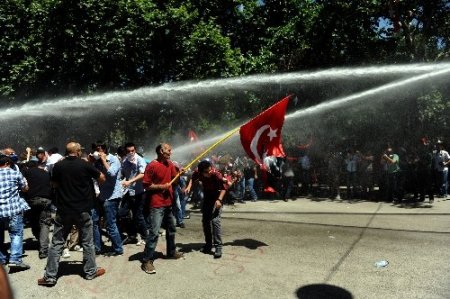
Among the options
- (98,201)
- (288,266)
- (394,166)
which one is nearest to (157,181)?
(98,201)

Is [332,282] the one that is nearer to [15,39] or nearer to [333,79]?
[333,79]

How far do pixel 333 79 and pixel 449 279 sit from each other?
37.4 ft

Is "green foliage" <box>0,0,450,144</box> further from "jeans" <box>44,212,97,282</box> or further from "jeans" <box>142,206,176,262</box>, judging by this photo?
"jeans" <box>44,212,97,282</box>

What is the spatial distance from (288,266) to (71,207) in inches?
130

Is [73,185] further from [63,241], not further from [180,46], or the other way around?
[180,46]

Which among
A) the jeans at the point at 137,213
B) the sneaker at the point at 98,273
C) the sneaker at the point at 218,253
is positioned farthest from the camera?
the jeans at the point at 137,213

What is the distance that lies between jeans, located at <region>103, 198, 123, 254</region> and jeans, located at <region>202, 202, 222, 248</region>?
1.52 meters

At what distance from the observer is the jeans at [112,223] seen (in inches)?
271

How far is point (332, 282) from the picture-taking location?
5473 millimetres

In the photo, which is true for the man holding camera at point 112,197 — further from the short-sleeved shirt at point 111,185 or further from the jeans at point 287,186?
the jeans at point 287,186

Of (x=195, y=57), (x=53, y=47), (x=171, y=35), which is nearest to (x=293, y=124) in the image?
(x=195, y=57)

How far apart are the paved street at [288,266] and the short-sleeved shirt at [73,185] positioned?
109 centimetres

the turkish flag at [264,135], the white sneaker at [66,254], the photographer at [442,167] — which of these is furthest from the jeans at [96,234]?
the photographer at [442,167]

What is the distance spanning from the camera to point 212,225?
22.4 ft
